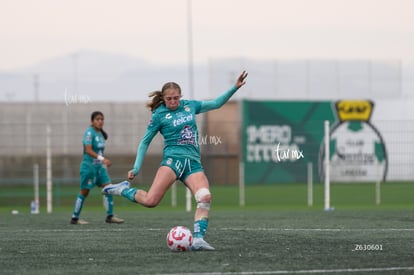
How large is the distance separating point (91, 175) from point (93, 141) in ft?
2.29

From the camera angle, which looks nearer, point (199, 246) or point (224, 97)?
point (199, 246)

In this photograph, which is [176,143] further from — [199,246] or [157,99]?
[199,246]

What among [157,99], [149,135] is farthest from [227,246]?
[157,99]

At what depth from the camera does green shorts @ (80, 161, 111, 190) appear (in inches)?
717

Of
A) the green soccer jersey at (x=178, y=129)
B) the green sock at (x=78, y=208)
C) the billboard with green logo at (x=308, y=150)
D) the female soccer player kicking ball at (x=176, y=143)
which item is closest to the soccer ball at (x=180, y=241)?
the female soccer player kicking ball at (x=176, y=143)

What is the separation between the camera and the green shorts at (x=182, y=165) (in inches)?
474

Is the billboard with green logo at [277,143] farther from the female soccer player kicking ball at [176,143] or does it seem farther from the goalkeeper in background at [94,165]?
the female soccer player kicking ball at [176,143]

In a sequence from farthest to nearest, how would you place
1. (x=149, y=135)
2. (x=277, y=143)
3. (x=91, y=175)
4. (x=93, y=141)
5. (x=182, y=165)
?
(x=277, y=143)
(x=91, y=175)
(x=93, y=141)
(x=149, y=135)
(x=182, y=165)

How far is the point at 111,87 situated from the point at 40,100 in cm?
469

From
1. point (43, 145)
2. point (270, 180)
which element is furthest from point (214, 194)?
point (43, 145)

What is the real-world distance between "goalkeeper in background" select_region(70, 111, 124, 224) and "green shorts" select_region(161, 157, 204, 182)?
5843mm

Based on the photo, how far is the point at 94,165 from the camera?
60.0ft

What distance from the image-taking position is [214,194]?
34938 millimetres

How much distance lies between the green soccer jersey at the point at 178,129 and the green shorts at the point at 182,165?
5cm
